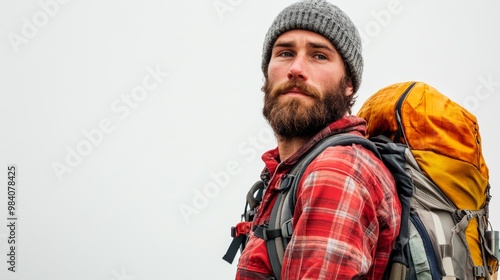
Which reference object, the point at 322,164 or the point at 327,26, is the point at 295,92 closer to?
the point at 327,26

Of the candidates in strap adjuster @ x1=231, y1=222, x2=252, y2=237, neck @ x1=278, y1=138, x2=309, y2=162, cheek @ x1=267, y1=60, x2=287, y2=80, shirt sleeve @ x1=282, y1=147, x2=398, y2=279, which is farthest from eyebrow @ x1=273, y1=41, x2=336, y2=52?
strap adjuster @ x1=231, y1=222, x2=252, y2=237

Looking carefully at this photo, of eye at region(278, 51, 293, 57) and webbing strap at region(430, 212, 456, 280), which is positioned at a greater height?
eye at region(278, 51, 293, 57)

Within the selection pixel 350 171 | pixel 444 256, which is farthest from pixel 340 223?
pixel 444 256

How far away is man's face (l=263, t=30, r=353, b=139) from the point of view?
2.59 metres

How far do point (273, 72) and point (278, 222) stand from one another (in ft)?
3.26

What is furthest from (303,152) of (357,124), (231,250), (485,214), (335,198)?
(485,214)

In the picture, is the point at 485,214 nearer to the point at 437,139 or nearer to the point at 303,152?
the point at 437,139

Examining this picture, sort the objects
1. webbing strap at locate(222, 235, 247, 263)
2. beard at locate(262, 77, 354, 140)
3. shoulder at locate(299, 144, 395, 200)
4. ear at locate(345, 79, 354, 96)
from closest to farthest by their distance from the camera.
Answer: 1. shoulder at locate(299, 144, 395, 200)
2. beard at locate(262, 77, 354, 140)
3. webbing strap at locate(222, 235, 247, 263)
4. ear at locate(345, 79, 354, 96)

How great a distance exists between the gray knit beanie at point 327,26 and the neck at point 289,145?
56 centimetres

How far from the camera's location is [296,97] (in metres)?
2.62

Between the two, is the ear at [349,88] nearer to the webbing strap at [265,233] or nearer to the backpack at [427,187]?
the backpack at [427,187]

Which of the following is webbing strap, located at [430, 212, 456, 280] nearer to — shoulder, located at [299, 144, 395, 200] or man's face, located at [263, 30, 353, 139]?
shoulder, located at [299, 144, 395, 200]

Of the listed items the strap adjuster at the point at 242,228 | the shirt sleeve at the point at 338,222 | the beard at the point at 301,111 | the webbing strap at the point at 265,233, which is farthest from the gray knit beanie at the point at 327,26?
the webbing strap at the point at 265,233

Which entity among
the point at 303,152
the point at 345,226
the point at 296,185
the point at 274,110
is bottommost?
the point at 345,226
